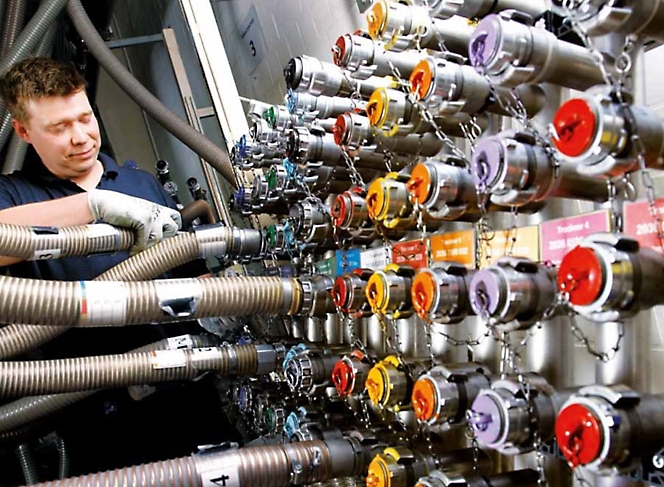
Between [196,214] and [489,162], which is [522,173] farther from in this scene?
[196,214]

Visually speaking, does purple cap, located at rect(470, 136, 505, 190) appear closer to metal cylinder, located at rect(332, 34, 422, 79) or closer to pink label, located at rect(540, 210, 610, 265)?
pink label, located at rect(540, 210, 610, 265)

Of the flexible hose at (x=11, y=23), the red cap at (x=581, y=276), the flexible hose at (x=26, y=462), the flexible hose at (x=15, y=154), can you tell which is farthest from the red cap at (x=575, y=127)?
the flexible hose at (x=11, y=23)

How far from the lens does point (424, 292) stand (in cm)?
77

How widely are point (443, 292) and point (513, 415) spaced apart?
18cm

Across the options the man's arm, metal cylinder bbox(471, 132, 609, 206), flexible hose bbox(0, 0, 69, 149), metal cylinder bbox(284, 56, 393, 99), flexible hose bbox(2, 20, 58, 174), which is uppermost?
flexible hose bbox(0, 0, 69, 149)

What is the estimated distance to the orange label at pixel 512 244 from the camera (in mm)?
752

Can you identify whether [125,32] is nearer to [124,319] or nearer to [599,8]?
[124,319]

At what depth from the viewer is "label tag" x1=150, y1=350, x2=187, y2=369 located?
1.28 metres

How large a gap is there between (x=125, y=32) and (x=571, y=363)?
4120 mm

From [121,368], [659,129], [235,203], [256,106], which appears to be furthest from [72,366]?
[659,129]

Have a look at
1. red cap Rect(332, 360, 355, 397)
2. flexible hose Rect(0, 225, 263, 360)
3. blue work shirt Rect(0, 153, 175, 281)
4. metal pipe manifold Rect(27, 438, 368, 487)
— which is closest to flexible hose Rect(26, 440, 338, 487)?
metal pipe manifold Rect(27, 438, 368, 487)

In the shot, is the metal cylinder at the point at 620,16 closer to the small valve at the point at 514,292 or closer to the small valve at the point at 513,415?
the small valve at the point at 514,292

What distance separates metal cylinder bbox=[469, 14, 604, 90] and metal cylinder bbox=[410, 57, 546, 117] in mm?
66

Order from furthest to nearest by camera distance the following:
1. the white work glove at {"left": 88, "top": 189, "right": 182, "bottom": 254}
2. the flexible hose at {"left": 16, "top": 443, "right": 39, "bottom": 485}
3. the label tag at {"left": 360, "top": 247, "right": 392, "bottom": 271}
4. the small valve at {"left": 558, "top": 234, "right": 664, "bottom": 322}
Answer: the flexible hose at {"left": 16, "top": 443, "right": 39, "bottom": 485} < the white work glove at {"left": 88, "top": 189, "right": 182, "bottom": 254} < the label tag at {"left": 360, "top": 247, "right": 392, "bottom": 271} < the small valve at {"left": 558, "top": 234, "right": 664, "bottom": 322}
